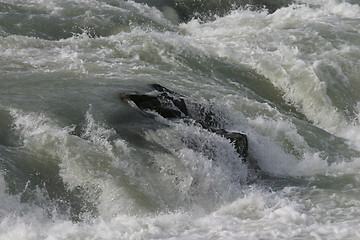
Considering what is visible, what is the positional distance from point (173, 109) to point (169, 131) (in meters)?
0.67

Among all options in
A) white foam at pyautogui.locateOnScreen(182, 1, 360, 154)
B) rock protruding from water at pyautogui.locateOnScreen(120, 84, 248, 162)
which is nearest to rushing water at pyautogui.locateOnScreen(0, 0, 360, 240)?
white foam at pyautogui.locateOnScreen(182, 1, 360, 154)

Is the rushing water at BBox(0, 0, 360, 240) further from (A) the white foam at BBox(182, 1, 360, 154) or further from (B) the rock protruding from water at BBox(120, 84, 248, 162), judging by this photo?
(B) the rock protruding from water at BBox(120, 84, 248, 162)

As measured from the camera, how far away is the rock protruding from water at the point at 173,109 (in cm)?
797

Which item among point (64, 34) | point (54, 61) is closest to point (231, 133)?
point (54, 61)

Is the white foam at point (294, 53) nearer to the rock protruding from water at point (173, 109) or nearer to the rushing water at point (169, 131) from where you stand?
the rushing water at point (169, 131)

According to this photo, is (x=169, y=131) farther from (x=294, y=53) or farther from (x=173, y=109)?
(x=294, y=53)

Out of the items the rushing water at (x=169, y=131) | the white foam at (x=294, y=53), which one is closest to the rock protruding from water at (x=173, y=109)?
the rushing water at (x=169, y=131)

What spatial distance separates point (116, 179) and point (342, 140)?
4221 mm

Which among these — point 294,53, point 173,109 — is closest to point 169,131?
point 173,109

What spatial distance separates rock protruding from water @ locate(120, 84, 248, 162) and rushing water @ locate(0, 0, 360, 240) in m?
0.17

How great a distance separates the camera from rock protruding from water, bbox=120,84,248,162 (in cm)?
797

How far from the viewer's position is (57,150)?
7.12 m

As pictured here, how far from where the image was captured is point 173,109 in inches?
323

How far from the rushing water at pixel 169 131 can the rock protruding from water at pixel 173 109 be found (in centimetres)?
17
